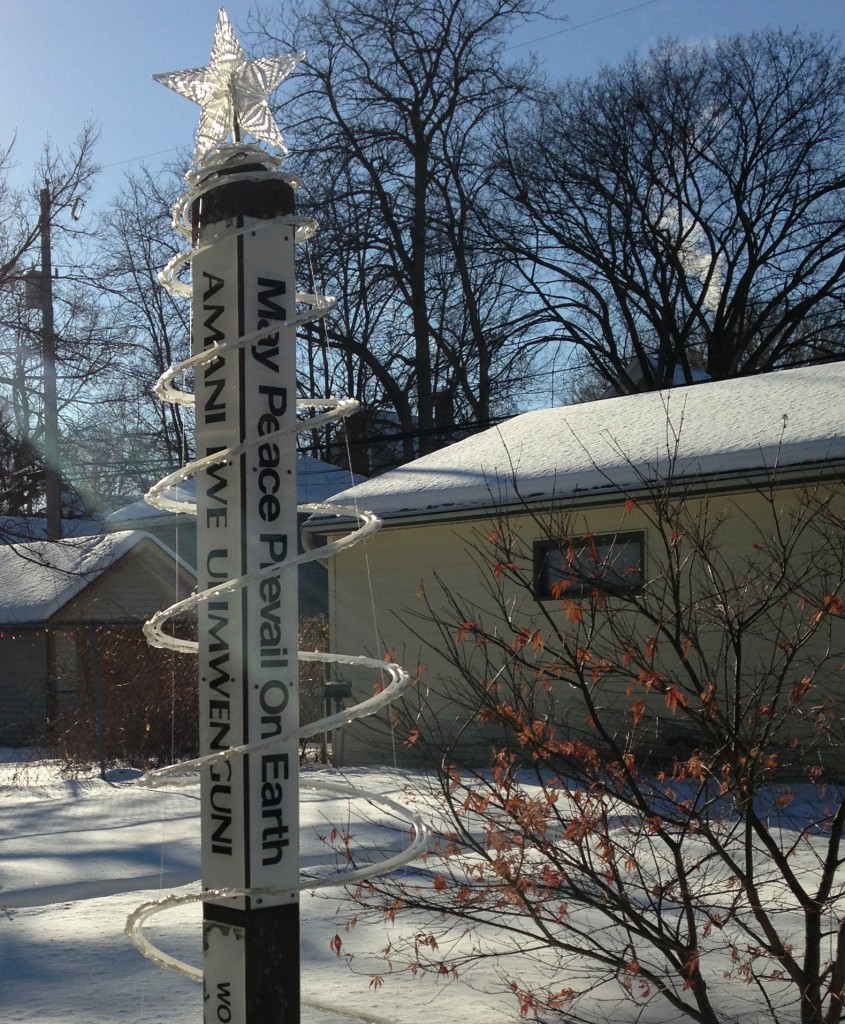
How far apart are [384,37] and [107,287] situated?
A: 12837mm

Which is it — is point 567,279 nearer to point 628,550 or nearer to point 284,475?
point 628,550

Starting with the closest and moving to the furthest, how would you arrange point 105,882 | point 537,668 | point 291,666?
point 291,666 → point 537,668 → point 105,882

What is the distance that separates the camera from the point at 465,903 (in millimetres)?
4035

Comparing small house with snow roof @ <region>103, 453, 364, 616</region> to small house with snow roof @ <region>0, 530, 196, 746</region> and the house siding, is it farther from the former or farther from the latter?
the house siding

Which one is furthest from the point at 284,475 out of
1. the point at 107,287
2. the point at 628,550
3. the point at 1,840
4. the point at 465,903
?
the point at 107,287

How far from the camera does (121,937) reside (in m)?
5.64

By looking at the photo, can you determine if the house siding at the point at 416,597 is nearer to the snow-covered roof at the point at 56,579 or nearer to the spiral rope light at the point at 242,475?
the snow-covered roof at the point at 56,579

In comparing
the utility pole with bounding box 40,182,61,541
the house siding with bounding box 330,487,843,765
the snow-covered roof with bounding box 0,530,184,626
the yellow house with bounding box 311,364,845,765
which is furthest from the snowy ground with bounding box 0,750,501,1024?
the snow-covered roof with bounding box 0,530,184,626

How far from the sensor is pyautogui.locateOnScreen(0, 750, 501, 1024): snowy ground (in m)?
4.51

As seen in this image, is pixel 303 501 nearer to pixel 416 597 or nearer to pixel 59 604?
pixel 59 604

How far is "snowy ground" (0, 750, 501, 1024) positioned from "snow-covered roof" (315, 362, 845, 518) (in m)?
3.37

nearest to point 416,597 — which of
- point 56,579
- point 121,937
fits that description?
point 121,937

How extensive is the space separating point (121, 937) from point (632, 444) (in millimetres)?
7912

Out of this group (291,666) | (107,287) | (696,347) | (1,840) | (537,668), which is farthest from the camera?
(696,347)
